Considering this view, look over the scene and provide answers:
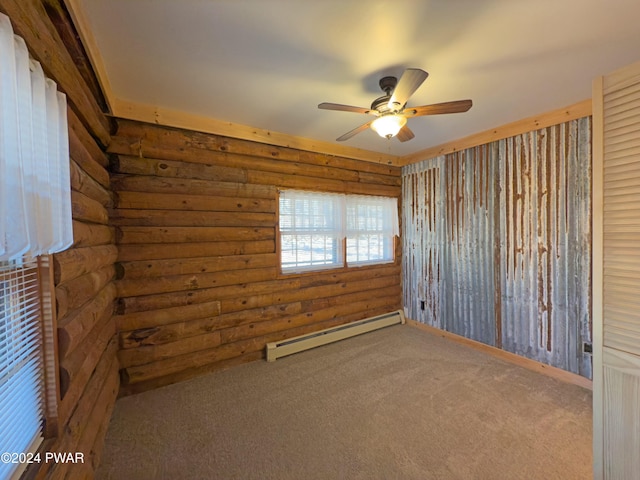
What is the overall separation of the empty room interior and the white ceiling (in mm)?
19

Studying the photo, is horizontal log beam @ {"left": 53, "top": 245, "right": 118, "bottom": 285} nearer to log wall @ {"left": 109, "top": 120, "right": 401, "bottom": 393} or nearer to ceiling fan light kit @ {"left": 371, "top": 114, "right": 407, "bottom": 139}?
log wall @ {"left": 109, "top": 120, "right": 401, "bottom": 393}

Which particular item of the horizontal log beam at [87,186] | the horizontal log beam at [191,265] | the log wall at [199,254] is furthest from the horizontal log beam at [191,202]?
the horizontal log beam at [191,265]

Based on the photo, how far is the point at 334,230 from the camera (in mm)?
3643

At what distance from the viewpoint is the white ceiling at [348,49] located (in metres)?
1.39

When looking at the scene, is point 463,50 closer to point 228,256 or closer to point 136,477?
point 228,256

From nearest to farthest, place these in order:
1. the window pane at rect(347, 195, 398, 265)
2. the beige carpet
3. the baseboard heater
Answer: the beige carpet, the baseboard heater, the window pane at rect(347, 195, 398, 265)

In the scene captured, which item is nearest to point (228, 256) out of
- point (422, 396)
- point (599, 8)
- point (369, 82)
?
point (369, 82)

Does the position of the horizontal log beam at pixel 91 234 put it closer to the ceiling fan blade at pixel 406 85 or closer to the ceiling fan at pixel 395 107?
the ceiling fan at pixel 395 107

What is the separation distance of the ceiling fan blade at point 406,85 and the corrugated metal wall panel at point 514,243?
1933mm

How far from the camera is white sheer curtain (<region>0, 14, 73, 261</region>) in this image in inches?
29.6

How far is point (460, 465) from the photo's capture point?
161 cm

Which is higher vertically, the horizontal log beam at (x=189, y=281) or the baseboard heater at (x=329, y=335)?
the horizontal log beam at (x=189, y=281)

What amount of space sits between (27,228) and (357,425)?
87.9 inches

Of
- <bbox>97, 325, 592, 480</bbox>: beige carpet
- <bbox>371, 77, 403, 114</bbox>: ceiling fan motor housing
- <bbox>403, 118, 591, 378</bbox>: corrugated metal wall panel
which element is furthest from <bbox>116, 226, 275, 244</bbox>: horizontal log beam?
<bbox>403, 118, 591, 378</bbox>: corrugated metal wall panel
